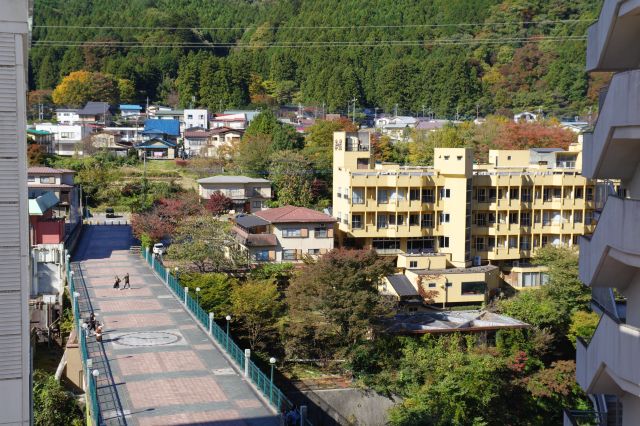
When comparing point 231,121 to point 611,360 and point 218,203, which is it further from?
point 611,360

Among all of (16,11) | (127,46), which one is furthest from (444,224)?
(127,46)

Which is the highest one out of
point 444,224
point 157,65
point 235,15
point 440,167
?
point 235,15

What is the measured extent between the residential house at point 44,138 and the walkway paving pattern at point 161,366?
23.6 meters

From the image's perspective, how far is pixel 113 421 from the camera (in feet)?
50.7

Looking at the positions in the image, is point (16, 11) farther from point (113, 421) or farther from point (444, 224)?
point (444, 224)

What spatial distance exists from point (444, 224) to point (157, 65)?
47749 millimetres

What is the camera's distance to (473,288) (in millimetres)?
29641

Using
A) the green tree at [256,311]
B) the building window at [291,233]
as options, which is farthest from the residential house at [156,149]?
the green tree at [256,311]

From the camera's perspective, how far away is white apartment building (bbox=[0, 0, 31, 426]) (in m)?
8.52

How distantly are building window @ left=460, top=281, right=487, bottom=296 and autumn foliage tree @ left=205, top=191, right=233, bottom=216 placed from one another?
40.0 ft

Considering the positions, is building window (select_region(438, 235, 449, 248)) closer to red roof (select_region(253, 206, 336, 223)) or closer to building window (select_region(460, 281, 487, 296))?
building window (select_region(460, 281, 487, 296))

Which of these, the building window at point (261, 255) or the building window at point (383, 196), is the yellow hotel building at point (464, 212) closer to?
the building window at point (383, 196)

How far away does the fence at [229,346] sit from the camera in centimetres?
1627

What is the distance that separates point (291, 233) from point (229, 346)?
11519 millimetres
